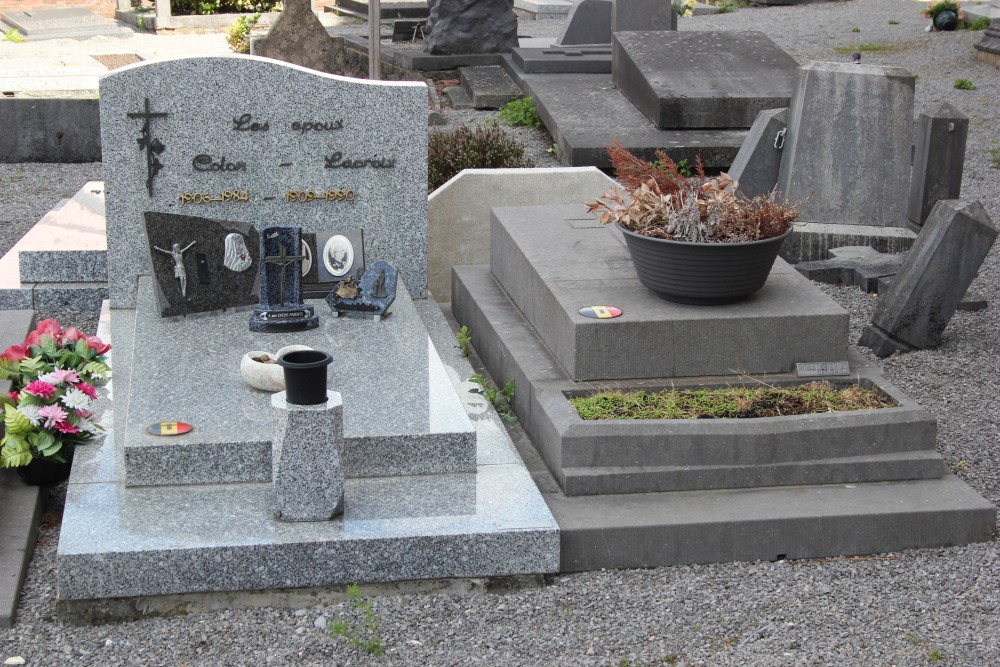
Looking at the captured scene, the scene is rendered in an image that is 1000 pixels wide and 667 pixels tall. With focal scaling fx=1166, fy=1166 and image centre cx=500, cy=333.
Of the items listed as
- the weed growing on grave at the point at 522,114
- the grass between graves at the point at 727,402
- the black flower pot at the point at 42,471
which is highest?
the weed growing on grave at the point at 522,114

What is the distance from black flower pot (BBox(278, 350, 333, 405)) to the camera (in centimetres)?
370

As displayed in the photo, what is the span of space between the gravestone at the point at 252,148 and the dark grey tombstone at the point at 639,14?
7.97m

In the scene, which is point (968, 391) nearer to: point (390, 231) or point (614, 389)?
point (614, 389)

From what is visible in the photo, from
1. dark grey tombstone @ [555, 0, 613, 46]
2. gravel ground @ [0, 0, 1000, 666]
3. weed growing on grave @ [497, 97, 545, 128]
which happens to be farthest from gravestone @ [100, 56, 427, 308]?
dark grey tombstone @ [555, 0, 613, 46]

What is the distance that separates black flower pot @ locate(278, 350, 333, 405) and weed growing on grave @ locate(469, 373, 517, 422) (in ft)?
4.60

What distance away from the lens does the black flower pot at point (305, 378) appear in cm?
370

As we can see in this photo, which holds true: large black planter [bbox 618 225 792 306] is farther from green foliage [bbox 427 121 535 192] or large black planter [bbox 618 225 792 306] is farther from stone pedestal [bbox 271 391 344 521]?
green foliage [bbox 427 121 535 192]

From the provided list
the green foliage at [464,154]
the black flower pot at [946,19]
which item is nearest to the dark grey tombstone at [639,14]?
the green foliage at [464,154]

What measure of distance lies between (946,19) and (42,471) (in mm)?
16297

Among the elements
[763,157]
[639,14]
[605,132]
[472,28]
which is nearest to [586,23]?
[639,14]

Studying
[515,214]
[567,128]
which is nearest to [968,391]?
[515,214]

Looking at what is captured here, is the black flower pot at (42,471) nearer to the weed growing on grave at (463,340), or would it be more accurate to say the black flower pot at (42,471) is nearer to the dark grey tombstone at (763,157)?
the weed growing on grave at (463,340)

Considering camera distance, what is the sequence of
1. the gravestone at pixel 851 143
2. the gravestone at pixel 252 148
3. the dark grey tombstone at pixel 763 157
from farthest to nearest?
the dark grey tombstone at pixel 763 157, the gravestone at pixel 851 143, the gravestone at pixel 252 148

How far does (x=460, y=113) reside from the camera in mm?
12234
